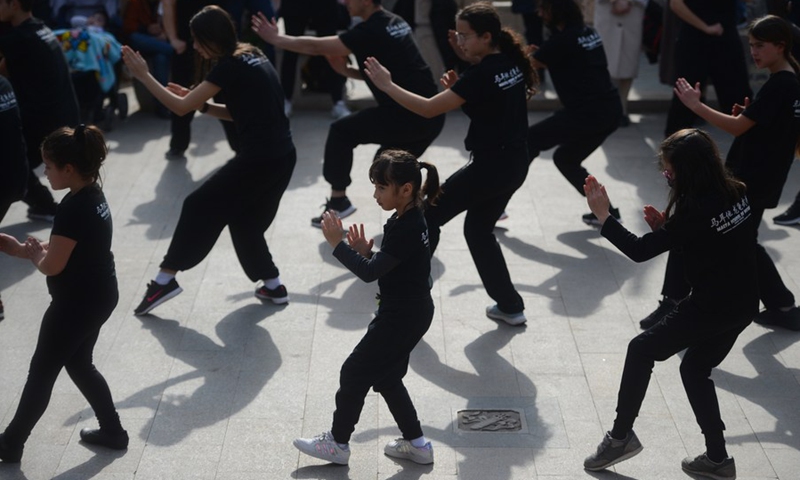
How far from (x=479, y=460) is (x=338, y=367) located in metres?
1.14

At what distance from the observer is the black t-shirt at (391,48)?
7.11 m

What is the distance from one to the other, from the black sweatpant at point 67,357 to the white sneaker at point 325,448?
89 cm

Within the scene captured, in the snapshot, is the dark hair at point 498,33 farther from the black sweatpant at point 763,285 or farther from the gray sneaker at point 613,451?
the gray sneaker at point 613,451

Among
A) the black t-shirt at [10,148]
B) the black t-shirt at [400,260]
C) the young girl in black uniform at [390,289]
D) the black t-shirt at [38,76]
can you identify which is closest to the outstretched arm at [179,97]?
the black t-shirt at [10,148]

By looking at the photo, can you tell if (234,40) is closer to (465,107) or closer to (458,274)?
(465,107)

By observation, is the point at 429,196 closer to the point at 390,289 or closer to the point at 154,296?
the point at 390,289

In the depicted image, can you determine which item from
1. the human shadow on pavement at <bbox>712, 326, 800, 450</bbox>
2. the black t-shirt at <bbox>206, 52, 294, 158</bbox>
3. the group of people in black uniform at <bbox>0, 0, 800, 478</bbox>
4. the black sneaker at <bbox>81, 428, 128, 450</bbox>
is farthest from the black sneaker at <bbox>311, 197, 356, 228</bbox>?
the black sneaker at <bbox>81, 428, 128, 450</bbox>

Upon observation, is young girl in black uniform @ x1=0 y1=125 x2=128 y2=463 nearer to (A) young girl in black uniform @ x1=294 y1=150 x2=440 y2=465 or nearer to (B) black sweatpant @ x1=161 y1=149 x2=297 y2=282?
(A) young girl in black uniform @ x1=294 y1=150 x2=440 y2=465

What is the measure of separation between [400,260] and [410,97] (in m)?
1.60

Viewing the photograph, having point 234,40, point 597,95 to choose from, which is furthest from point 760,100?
point 234,40

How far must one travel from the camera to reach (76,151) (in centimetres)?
447

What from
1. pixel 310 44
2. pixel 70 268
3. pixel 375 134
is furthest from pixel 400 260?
pixel 310 44

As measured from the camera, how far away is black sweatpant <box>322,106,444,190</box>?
724 centimetres

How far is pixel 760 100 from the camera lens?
5578 millimetres
